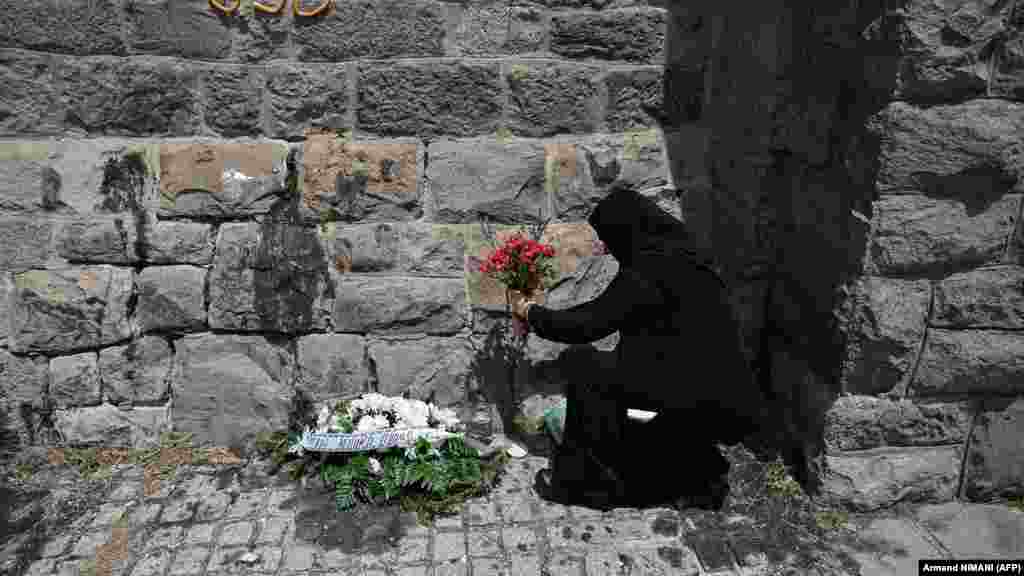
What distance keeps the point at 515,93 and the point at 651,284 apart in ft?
3.95

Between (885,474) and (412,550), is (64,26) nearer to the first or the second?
(412,550)

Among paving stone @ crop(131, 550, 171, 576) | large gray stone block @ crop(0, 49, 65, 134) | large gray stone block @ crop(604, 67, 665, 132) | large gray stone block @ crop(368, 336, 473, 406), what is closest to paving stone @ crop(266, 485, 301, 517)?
paving stone @ crop(131, 550, 171, 576)

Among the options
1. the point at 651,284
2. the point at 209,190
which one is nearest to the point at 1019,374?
the point at 651,284

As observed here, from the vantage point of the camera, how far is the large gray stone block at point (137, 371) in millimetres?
3947

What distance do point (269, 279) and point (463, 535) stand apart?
5.19ft

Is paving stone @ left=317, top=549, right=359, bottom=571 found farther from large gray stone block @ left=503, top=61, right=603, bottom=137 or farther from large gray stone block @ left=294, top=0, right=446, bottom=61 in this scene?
large gray stone block @ left=294, top=0, right=446, bottom=61

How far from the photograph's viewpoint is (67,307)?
12.5 ft

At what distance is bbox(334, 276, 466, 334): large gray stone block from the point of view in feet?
12.9

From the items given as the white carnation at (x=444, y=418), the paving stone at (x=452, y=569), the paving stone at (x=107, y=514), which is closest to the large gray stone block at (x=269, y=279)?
the white carnation at (x=444, y=418)

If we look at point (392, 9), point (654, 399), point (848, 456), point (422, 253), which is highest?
point (392, 9)

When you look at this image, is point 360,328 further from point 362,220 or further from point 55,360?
point 55,360

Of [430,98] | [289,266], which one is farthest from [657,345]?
[289,266]

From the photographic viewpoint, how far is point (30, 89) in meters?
3.61

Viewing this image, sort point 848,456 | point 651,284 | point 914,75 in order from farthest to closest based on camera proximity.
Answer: point 848,456 < point 651,284 < point 914,75
